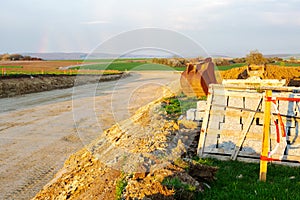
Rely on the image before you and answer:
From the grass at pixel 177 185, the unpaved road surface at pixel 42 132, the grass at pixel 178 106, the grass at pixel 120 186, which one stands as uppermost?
the grass at pixel 178 106

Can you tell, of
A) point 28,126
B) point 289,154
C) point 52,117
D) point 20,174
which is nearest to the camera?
point 289,154

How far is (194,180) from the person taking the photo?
5395 millimetres

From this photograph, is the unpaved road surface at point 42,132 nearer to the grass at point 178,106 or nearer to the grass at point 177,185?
the grass at point 178,106

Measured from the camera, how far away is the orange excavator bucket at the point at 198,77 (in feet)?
48.3

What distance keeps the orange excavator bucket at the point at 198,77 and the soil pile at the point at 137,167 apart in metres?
4.58

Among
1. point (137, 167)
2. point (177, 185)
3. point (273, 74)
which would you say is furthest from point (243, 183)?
point (273, 74)

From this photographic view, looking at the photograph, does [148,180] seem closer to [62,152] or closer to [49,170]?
[49,170]

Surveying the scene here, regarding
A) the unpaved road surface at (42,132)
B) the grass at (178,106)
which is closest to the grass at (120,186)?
the unpaved road surface at (42,132)

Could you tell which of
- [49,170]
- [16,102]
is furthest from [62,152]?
[16,102]

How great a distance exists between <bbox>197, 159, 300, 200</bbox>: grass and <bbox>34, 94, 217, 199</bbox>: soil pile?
0.25 m

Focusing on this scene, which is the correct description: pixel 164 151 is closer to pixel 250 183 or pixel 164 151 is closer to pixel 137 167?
pixel 137 167

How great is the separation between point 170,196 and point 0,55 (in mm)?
81086

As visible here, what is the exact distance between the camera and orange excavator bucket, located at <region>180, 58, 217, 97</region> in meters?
14.7

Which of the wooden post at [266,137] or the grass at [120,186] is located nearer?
the grass at [120,186]
